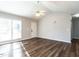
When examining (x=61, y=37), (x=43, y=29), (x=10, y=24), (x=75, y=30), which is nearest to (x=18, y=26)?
(x=10, y=24)

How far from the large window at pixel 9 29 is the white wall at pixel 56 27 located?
88.9 inches

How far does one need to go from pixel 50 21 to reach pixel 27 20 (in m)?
1.83

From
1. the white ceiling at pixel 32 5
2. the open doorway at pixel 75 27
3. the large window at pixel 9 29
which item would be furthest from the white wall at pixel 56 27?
the open doorway at pixel 75 27

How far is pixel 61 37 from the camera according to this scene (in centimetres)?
658

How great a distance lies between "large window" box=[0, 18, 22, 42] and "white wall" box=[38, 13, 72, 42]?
226 cm

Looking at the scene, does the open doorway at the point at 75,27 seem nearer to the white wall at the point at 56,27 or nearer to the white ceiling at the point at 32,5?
the white wall at the point at 56,27

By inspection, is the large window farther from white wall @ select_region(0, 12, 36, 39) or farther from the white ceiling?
the white ceiling

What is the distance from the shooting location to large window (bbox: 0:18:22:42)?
515 cm

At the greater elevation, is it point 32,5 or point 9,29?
point 32,5

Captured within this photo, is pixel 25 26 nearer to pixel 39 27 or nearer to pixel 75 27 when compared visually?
pixel 39 27

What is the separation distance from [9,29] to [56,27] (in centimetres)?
336

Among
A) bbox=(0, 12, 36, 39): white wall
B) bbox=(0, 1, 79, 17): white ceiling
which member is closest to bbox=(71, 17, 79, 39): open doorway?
bbox=(0, 1, 79, 17): white ceiling

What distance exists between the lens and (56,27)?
6910 mm

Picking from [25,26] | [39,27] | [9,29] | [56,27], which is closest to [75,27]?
[56,27]
